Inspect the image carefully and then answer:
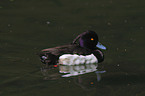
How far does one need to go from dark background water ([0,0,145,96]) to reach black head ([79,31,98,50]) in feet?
2.14

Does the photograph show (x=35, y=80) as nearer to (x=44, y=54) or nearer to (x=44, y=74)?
(x=44, y=74)

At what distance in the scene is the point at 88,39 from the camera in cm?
1058

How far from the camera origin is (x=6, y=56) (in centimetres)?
1072

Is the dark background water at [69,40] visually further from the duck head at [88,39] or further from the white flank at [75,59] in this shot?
the duck head at [88,39]

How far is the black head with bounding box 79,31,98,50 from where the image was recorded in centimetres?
1054

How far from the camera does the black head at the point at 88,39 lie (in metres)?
10.5

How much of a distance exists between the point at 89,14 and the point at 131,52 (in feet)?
17.7

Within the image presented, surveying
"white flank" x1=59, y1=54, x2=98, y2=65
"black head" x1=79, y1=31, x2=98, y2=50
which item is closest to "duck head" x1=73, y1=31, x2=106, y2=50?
"black head" x1=79, y1=31, x2=98, y2=50

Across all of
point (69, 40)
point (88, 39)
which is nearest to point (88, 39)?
point (88, 39)

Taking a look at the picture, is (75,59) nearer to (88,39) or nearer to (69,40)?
(88,39)

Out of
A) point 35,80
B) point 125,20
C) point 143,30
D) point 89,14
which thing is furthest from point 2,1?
point 35,80

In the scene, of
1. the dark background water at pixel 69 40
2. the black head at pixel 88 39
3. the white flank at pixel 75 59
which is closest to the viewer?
the dark background water at pixel 69 40

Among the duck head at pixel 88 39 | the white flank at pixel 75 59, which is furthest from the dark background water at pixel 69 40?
the duck head at pixel 88 39

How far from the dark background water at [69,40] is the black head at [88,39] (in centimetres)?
65
